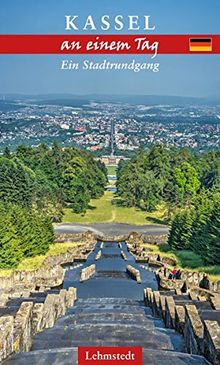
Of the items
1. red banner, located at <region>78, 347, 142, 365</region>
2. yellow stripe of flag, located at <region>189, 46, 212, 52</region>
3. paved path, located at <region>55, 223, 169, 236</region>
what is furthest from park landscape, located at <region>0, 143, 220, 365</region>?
yellow stripe of flag, located at <region>189, 46, 212, 52</region>

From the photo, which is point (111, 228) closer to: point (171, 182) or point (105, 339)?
point (171, 182)

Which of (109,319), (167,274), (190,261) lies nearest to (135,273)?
(167,274)

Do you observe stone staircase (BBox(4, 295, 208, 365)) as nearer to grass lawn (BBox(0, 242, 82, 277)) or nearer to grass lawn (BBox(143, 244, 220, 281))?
grass lawn (BBox(143, 244, 220, 281))

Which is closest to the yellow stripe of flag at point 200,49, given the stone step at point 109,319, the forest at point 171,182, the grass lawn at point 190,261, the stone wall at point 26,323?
the stone step at point 109,319

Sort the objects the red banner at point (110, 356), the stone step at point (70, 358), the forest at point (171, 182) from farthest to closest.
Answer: the forest at point (171, 182)
the stone step at point (70, 358)
the red banner at point (110, 356)

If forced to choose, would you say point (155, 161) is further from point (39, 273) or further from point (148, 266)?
point (39, 273)

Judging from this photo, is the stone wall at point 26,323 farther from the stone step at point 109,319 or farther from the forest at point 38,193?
the forest at point 38,193

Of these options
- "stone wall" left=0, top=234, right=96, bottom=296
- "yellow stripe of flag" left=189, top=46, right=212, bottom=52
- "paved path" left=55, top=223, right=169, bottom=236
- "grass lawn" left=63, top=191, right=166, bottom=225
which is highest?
"yellow stripe of flag" left=189, top=46, right=212, bottom=52
